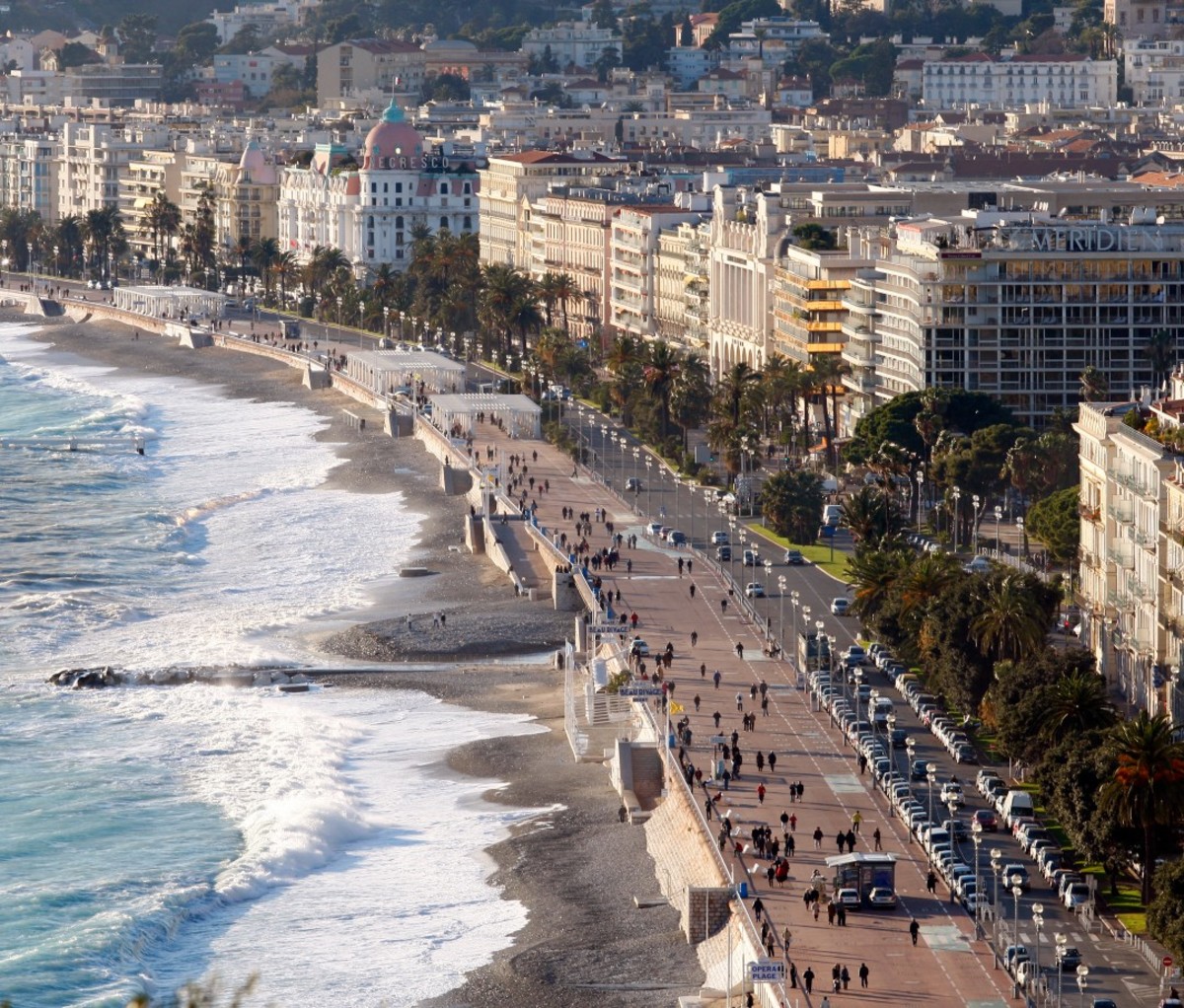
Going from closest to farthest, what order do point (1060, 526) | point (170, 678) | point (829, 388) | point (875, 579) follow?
point (875, 579) → point (170, 678) → point (1060, 526) → point (829, 388)

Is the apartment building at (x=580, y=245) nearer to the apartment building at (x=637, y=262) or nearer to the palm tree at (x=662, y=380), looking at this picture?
the apartment building at (x=637, y=262)

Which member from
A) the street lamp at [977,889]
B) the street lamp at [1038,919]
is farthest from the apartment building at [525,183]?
the street lamp at [1038,919]

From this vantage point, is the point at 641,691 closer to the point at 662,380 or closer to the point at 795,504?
the point at 795,504

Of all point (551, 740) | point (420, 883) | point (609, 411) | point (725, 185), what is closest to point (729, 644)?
point (551, 740)

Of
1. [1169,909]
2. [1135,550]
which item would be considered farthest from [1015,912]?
[1135,550]

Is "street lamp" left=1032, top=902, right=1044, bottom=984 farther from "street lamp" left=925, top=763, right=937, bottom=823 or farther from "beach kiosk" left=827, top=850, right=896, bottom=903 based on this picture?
"street lamp" left=925, top=763, right=937, bottom=823

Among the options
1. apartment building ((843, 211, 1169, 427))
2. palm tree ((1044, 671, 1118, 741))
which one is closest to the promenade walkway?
palm tree ((1044, 671, 1118, 741))
